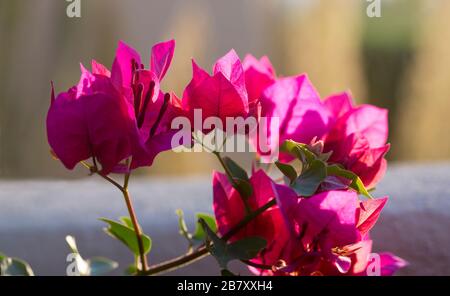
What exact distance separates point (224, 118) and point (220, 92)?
0.06 ft

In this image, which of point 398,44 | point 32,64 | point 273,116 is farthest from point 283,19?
point 273,116

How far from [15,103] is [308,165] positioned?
306 centimetres

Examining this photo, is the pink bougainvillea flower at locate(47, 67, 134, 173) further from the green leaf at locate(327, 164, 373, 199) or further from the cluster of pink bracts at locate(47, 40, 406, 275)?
the green leaf at locate(327, 164, 373, 199)

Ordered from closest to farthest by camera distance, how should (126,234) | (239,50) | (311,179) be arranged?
(311,179) < (126,234) < (239,50)

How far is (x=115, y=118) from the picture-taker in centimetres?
47

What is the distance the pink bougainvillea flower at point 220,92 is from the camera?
489mm

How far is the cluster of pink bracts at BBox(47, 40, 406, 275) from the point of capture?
0.47m

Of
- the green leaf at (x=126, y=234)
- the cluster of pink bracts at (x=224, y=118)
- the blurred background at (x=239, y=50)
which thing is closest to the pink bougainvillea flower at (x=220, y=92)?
the cluster of pink bracts at (x=224, y=118)

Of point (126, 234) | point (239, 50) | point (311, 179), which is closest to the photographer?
point (311, 179)

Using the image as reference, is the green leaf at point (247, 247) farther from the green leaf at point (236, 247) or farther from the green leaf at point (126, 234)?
the green leaf at point (126, 234)

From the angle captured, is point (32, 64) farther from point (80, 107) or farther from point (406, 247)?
point (80, 107)

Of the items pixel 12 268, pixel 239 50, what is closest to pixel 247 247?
pixel 12 268

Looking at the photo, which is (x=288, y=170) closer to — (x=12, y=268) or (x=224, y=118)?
(x=224, y=118)
